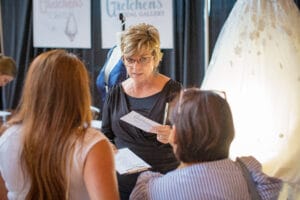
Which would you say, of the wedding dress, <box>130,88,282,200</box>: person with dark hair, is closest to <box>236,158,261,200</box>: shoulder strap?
<box>130,88,282,200</box>: person with dark hair

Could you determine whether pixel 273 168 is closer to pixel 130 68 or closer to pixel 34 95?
pixel 130 68

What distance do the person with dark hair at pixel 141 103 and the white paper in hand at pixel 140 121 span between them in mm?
30

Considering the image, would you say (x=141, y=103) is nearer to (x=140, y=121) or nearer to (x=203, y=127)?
(x=140, y=121)

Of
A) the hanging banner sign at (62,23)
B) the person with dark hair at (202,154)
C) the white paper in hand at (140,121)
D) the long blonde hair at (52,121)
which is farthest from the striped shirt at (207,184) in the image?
the hanging banner sign at (62,23)

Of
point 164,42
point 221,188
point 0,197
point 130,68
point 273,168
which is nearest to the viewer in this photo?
point 221,188

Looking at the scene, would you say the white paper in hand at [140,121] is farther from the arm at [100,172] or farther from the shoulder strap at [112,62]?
the shoulder strap at [112,62]

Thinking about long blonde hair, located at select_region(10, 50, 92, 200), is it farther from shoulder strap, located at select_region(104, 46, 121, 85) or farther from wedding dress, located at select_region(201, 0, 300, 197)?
shoulder strap, located at select_region(104, 46, 121, 85)

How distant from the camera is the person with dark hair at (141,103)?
69.4 inches

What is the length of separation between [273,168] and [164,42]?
153cm

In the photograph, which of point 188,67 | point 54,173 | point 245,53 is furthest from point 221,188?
point 188,67

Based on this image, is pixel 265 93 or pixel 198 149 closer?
pixel 198 149

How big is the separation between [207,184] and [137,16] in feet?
8.20

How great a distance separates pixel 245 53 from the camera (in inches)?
88.1

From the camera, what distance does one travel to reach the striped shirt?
1025 mm
